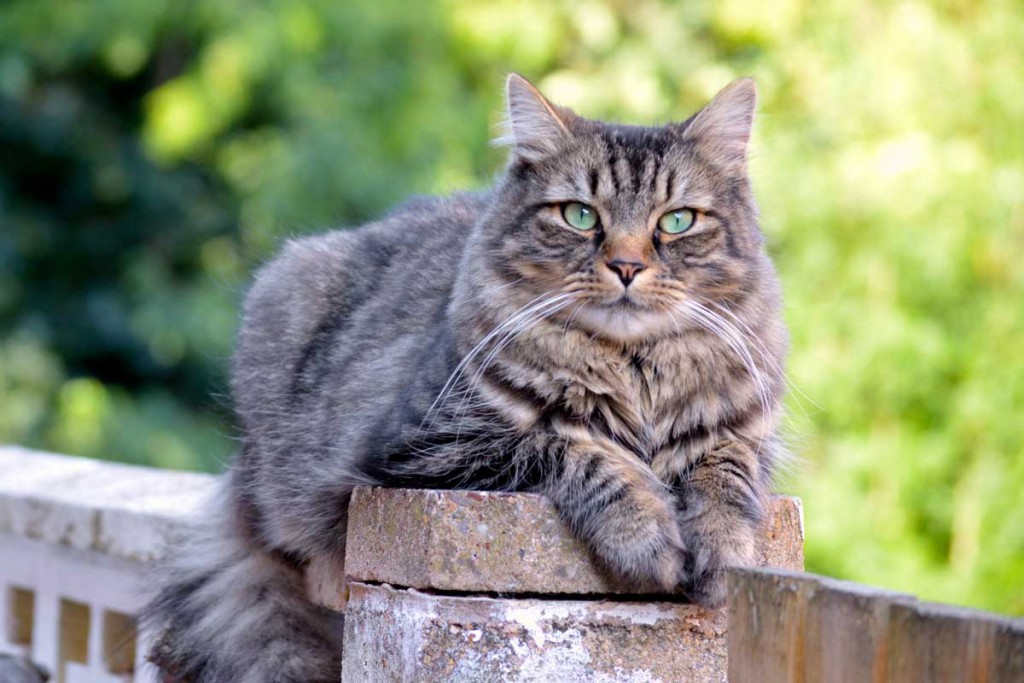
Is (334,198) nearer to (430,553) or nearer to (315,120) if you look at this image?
(315,120)

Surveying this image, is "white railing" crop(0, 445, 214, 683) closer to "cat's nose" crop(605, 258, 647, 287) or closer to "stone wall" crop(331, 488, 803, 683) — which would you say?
"stone wall" crop(331, 488, 803, 683)

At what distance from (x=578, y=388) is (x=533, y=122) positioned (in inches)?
21.7

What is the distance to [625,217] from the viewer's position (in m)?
2.34

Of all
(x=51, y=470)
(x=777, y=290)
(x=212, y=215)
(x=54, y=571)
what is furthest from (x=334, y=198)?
(x=777, y=290)

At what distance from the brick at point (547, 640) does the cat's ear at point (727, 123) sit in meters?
0.92

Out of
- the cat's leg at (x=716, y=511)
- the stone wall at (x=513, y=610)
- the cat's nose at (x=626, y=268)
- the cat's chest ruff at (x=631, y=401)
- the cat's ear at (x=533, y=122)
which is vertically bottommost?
the stone wall at (x=513, y=610)

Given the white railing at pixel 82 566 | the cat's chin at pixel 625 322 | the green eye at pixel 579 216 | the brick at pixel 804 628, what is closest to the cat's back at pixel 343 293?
the white railing at pixel 82 566

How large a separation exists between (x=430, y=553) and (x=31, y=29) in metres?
6.19

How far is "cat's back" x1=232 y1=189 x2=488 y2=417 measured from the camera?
2.91 meters

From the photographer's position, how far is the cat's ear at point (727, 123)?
2502mm

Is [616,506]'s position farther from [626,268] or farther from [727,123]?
[727,123]

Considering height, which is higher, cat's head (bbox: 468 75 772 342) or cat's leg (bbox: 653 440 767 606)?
cat's head (bbox: 468 75 772 342)

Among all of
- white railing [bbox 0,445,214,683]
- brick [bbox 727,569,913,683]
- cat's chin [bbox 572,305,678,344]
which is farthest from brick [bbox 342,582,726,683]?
white railing [bbox 0,445,214,683]

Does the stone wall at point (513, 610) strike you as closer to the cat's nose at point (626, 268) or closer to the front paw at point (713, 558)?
the front paw at point (713, 558)
